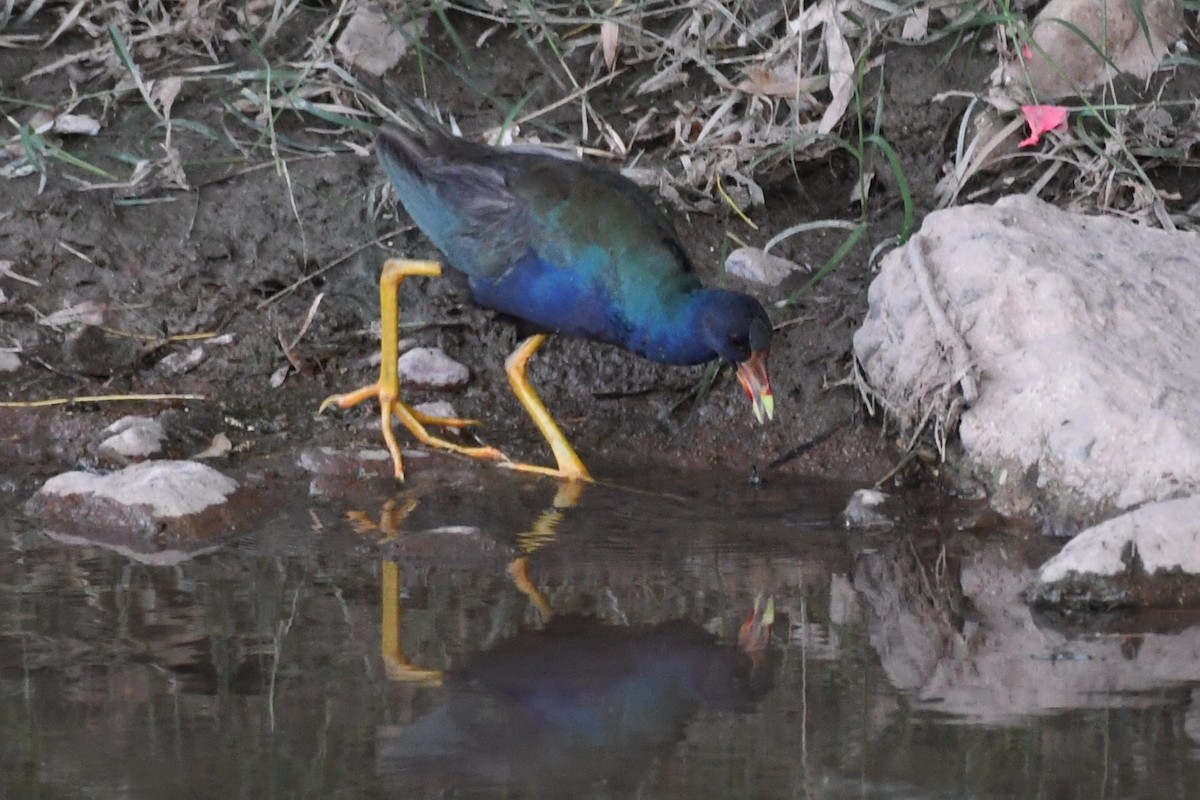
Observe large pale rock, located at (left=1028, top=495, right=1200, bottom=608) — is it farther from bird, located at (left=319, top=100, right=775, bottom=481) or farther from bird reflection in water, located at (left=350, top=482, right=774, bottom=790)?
bird, located at (left=319, top=100, right=775, bottom=481)

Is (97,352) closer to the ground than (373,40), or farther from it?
closer to the ground

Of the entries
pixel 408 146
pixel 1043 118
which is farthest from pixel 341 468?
pixel 1043 118

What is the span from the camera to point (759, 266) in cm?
467

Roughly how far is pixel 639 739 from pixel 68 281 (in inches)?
117

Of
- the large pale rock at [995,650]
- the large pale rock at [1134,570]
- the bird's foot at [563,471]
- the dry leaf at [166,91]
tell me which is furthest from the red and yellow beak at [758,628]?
the dry leaf at [166,91]

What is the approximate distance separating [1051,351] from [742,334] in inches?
26.3

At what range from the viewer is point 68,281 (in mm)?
4836

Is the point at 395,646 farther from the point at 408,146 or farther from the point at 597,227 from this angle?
the point at 408,146

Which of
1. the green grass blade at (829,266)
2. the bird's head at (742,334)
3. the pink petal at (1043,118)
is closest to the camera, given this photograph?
the bird's head at (742,334)

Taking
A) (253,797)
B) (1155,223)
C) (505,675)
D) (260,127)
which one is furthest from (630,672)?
(260,127)

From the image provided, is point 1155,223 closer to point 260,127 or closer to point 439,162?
point 439,162

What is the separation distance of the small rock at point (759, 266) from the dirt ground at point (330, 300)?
0.15 feet

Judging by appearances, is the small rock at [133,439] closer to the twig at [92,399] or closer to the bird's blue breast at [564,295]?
the twig at [92,399]

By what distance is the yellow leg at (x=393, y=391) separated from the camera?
414 cm
